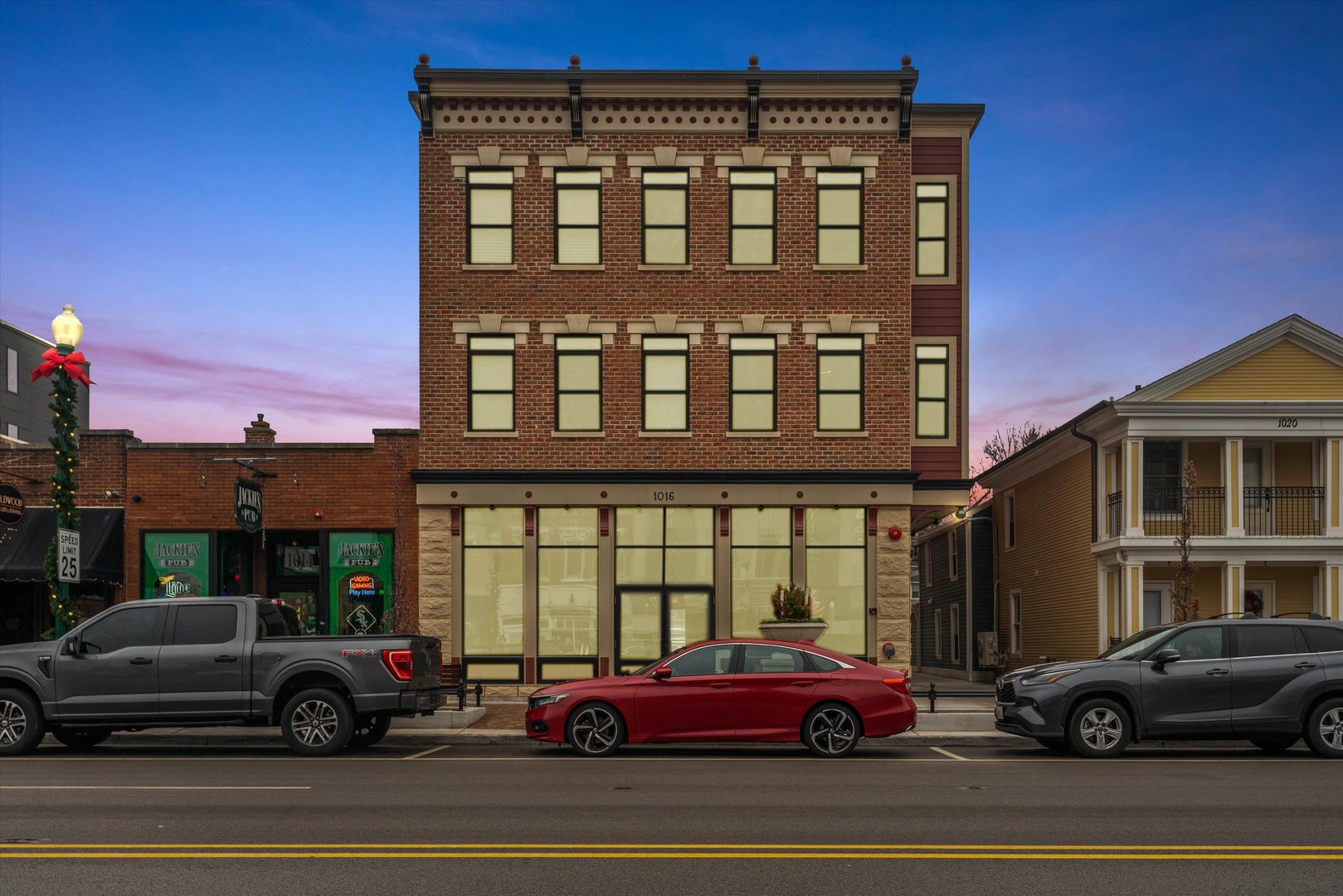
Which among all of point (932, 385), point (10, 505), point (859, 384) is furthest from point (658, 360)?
point (10, 505)

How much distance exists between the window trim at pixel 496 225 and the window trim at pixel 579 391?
196 cm

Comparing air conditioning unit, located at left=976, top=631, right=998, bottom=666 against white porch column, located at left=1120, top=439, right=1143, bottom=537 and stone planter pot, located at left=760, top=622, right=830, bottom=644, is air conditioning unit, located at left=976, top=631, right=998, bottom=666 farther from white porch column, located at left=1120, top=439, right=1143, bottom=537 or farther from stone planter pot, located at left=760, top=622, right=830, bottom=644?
stone planter pot, located at left=760, top=622, right=830, bottom=644

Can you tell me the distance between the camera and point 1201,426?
2738 cm

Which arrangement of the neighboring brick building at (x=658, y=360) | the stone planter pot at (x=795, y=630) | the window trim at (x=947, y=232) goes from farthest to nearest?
the window trim at (x=947, y=232) → the neighboring brick building at (x=658, y=360) → the stone planter pot at (x=795, y=630)

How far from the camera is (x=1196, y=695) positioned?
15609 millimetres

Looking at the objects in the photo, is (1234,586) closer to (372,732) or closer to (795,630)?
(795,630)

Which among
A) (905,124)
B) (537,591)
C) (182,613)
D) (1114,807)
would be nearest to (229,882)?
(1114,807)

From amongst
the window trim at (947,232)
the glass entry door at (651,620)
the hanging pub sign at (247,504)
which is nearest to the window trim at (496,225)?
the hanging pub sign at (247,504)

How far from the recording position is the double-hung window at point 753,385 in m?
26.2

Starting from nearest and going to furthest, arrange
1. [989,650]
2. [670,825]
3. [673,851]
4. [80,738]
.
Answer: [673,851]
[670,825]
[80,738]
[989,650]

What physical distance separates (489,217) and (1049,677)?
15.5 meters

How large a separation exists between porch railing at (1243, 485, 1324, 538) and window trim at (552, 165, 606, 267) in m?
15.6

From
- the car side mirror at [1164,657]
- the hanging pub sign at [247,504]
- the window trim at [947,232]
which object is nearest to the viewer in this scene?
the car side mirror at [1164,657]

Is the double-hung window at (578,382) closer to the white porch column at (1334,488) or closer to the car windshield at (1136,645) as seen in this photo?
the car windshield at (1136,645)
